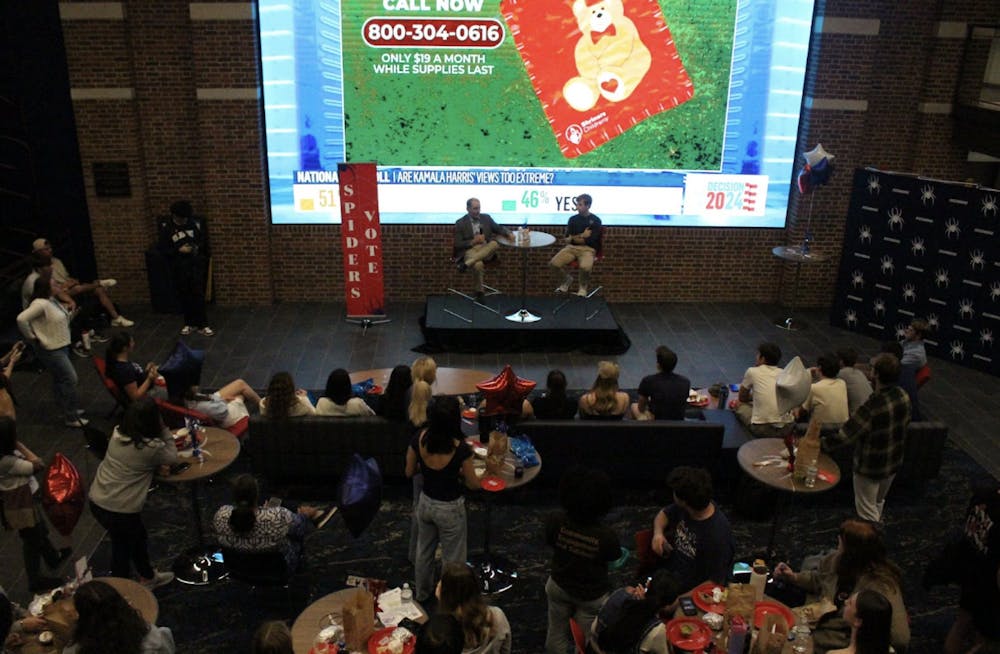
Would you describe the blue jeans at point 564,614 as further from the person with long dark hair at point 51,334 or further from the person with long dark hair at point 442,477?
the person with long dark hair at point 51,334

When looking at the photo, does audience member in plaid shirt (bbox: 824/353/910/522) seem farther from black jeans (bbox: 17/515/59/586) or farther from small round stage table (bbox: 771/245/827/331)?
black jeans (bbox: 17/515/59/586)

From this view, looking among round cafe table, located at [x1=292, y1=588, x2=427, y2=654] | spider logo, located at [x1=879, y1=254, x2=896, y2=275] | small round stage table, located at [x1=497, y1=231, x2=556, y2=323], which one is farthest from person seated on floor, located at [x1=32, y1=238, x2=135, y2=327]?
spider logo, located at [x1=879, y1=254, x2=896, y2=275]

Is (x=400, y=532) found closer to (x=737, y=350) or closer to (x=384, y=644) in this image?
(x=384, y=644)

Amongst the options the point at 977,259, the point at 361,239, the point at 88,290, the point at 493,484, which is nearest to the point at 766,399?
the point at 493,484

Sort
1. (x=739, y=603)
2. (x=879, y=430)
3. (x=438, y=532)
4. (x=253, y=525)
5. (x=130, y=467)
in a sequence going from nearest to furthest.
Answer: (x=739, y=603), (x=253, y=525), (x=130, y=467), (x=438, y=532), (x=879, y=430)

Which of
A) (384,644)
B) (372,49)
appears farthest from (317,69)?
(384,644)

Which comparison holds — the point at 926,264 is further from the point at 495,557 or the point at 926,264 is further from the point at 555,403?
the point at 495,557

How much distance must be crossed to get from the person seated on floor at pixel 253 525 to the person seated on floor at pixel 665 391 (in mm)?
3054

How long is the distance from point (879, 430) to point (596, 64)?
643 centimetres

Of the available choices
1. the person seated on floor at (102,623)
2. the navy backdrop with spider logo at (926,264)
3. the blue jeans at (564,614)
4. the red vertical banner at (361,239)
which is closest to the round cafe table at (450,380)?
the red vertical banner at (361,239)

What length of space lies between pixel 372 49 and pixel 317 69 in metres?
0.72

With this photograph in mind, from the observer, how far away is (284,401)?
22.2 ft

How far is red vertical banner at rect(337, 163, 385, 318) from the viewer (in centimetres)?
1017

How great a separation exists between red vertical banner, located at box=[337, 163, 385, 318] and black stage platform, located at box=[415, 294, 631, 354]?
0.77 meters
